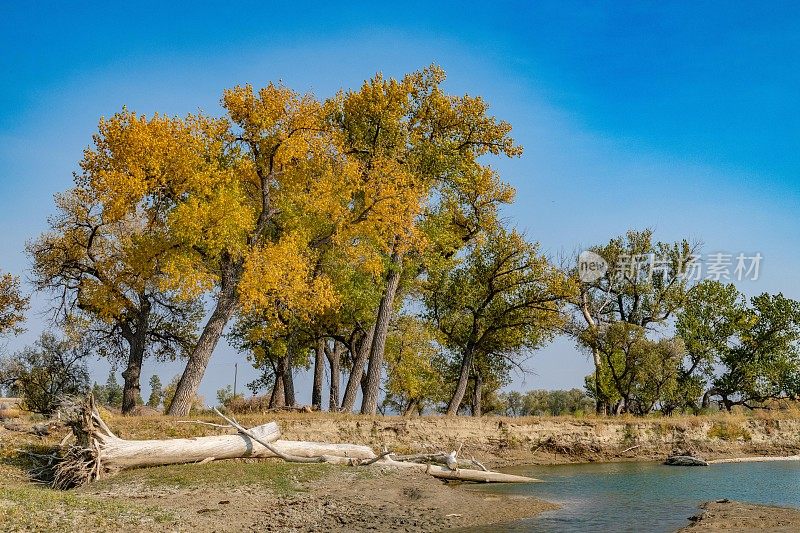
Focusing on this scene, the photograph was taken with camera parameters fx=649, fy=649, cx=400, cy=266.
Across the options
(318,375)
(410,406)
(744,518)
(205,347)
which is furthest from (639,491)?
(410,406)

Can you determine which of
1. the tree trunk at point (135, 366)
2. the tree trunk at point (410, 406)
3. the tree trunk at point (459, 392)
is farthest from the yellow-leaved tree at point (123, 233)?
the tree trunk at point (410, 406)

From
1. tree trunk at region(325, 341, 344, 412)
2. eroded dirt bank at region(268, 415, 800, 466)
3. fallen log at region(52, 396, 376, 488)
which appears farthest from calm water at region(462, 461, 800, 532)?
tree trunk at region(325, 341, 344, 412)

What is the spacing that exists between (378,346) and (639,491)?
1541 centimetres

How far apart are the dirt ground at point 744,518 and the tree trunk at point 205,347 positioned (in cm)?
2040

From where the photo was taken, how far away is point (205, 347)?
29.1 meters

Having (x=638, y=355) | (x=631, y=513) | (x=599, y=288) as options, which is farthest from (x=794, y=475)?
(x=599, y=288)

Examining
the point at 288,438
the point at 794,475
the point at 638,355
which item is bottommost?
the point at 794,475

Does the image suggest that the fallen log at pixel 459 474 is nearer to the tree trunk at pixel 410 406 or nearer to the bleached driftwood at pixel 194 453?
the bleached driftwood at pixel 194 453

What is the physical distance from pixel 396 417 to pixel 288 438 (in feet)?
22.2

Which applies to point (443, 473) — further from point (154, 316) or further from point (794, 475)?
point (154, 316)

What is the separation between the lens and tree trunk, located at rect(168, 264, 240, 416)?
92.9 feet

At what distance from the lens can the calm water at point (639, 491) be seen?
16.2 m

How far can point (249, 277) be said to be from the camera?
28.2 m

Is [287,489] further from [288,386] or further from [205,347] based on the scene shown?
[288,386]
